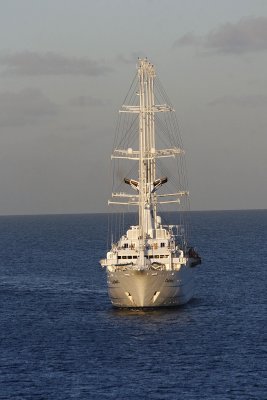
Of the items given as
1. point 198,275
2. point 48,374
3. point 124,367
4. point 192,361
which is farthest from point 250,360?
point 198,275

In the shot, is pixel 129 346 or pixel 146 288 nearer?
pixel 129 346

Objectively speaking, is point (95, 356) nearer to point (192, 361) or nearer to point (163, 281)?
point (192, 361)

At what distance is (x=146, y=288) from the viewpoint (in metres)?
124

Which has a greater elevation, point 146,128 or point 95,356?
point 146,128

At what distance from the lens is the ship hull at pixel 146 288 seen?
124m

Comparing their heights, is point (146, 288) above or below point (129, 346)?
above

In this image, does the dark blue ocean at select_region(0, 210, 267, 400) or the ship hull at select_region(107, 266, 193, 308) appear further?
the ship hull at select_region(107, 266, 193, 308)

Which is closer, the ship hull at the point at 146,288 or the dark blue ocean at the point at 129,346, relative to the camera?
the dark blue ocean at the point at 129,346

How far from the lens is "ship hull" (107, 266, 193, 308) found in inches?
4875

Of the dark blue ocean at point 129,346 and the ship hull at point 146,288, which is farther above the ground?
the ship hull at point 146,288

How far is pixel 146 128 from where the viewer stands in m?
138

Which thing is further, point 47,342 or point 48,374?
point 47,342

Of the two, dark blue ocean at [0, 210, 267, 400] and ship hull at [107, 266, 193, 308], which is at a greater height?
ship hull at [107, 266, 193, 308]

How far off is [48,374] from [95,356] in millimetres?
8263
